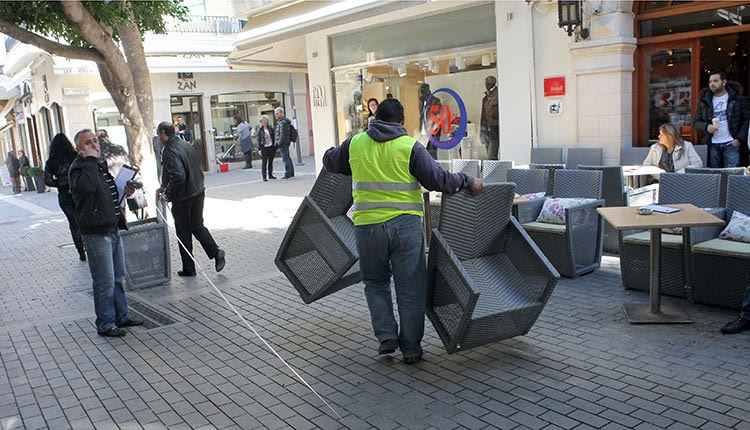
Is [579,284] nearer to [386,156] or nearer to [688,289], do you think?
[688,289]

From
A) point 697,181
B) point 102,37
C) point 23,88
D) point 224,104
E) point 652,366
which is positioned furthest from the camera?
point 23,88

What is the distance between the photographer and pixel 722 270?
5152mm

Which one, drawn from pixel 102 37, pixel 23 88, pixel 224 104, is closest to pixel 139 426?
pixel 102 37

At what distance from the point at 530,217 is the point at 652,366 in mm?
3008

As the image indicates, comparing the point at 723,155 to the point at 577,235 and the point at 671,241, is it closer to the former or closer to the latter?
the point at 577,235

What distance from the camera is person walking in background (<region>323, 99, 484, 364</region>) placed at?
172 inches

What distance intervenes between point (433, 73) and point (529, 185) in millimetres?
4833

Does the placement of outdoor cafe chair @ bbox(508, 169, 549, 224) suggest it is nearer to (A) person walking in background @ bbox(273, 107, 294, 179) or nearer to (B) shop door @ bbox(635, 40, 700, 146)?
(B) shop door @ bbox(635, 40, 700, 146)

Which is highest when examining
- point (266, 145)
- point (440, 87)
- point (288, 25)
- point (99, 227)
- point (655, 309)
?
point (288, 25)

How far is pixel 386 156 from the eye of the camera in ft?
14.4

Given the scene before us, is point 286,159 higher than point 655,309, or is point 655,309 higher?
point 286,159

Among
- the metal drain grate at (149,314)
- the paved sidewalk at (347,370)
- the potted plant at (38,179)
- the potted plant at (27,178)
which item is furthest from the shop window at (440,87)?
the potted plant at (27,178)

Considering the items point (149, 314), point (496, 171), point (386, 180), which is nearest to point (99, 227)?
point (149, 314)

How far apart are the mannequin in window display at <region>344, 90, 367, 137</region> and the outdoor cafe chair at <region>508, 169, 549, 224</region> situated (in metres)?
6.54
